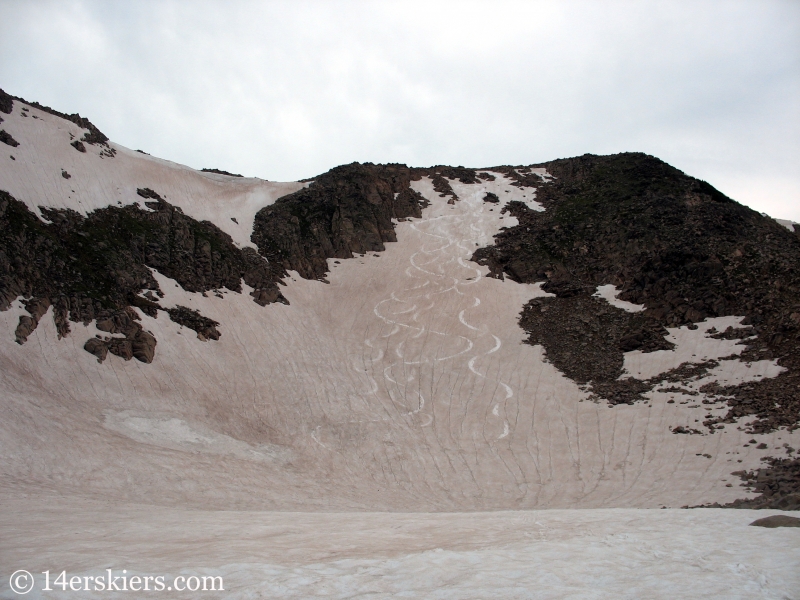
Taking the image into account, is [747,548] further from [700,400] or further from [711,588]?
[700,400]

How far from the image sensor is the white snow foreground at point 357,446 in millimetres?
8383

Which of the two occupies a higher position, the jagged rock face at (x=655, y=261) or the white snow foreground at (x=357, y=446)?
the jagged rock face at (x=655, y=261)

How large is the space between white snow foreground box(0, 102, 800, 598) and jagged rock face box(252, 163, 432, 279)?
5.20 ft

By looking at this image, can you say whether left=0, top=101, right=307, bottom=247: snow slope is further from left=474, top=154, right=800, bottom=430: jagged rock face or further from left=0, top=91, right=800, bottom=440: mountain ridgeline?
left=474, top=154, right=800, bottom=430: jagged rock face

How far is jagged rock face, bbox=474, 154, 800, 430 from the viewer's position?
30.1 m

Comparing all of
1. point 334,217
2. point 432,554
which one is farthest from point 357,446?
point 334,217

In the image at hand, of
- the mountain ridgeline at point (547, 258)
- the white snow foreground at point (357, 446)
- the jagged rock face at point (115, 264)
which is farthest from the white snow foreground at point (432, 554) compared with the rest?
the jagged rock face at point (115, 264)

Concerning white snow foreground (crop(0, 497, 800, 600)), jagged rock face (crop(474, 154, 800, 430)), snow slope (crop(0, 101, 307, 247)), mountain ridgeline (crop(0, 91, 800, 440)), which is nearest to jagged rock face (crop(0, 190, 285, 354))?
mountain ridgeline (crop(0, 91, 800, 440))

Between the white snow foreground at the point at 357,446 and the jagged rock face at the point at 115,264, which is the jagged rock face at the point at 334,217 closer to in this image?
the white snow foreground at the point at 357,446

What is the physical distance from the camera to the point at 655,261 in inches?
1575

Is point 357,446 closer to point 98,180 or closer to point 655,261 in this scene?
point 655,261

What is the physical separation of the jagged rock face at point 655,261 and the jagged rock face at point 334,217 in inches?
391

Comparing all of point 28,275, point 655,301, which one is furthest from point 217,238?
point 655,301

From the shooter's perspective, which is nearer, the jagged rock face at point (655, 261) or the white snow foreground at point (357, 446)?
the white snow foreground at point (357, 446)
